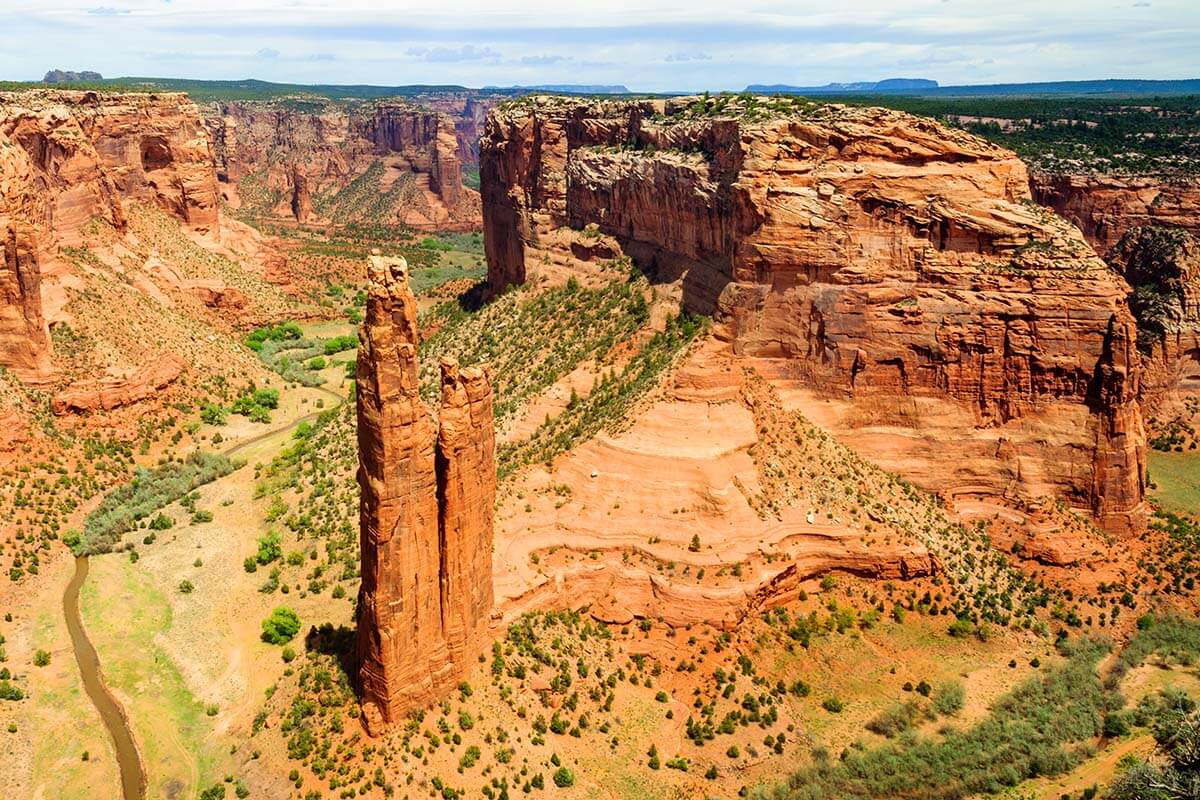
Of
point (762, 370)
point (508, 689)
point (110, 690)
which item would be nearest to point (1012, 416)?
point (762, 370)

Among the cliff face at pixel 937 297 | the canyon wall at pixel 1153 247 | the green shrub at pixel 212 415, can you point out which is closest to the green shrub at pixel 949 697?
the cliff face at pixel 937 297

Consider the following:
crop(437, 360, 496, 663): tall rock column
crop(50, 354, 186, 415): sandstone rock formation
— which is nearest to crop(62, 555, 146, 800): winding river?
crop(437, 360, 496, 663): tall rock column

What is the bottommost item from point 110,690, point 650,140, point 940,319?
point 110,690

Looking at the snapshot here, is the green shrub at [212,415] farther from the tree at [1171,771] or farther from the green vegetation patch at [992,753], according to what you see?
the tree at [1171,771]

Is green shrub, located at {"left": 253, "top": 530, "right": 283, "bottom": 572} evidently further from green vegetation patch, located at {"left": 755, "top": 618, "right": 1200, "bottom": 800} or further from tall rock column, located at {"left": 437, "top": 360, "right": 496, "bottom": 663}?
green vegetation patch, located at {"left": 755, "top": 618, "right": 1200, "bottom": 800}

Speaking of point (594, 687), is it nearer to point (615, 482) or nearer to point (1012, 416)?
point (615, 482)

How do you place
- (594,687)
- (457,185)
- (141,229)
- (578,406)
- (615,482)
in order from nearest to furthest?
(594,687) < (615,482) < (578,406) < (141,229) < (457,185)

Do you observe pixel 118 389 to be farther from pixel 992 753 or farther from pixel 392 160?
pixel 392 160
